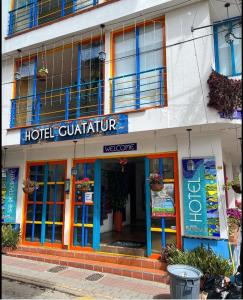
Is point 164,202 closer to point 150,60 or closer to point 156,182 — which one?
point 156,182

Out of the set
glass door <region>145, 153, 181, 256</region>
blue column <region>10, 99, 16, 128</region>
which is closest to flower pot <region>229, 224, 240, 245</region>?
glass door <region>145, 153, 181, 256</region>

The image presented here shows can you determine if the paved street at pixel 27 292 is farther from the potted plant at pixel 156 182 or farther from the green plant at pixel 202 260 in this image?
the potted plant at pixel 156 182

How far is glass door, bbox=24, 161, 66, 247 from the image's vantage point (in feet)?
32.1

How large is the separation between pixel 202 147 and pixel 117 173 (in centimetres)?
554

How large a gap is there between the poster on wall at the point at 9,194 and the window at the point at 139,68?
5215 mm

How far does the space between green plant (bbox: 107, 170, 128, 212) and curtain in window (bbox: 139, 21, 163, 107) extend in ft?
15.3

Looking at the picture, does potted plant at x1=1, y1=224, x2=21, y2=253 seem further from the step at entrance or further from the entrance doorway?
the entrance doorway

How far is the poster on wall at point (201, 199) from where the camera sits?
716 centimetres

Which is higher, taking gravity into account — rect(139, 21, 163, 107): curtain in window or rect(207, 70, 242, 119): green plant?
rect(139, 21, 163, 107): curtain in window

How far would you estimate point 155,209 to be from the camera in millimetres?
8047

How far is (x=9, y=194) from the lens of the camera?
1066 centimetres

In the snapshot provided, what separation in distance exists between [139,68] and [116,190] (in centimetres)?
571

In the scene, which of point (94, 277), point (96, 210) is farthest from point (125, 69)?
point (94, 277)

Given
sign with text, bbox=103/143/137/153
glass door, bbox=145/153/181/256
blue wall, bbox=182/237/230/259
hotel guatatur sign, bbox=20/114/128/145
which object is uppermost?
hotel guatatur sign, bbox=20/114/128/145
